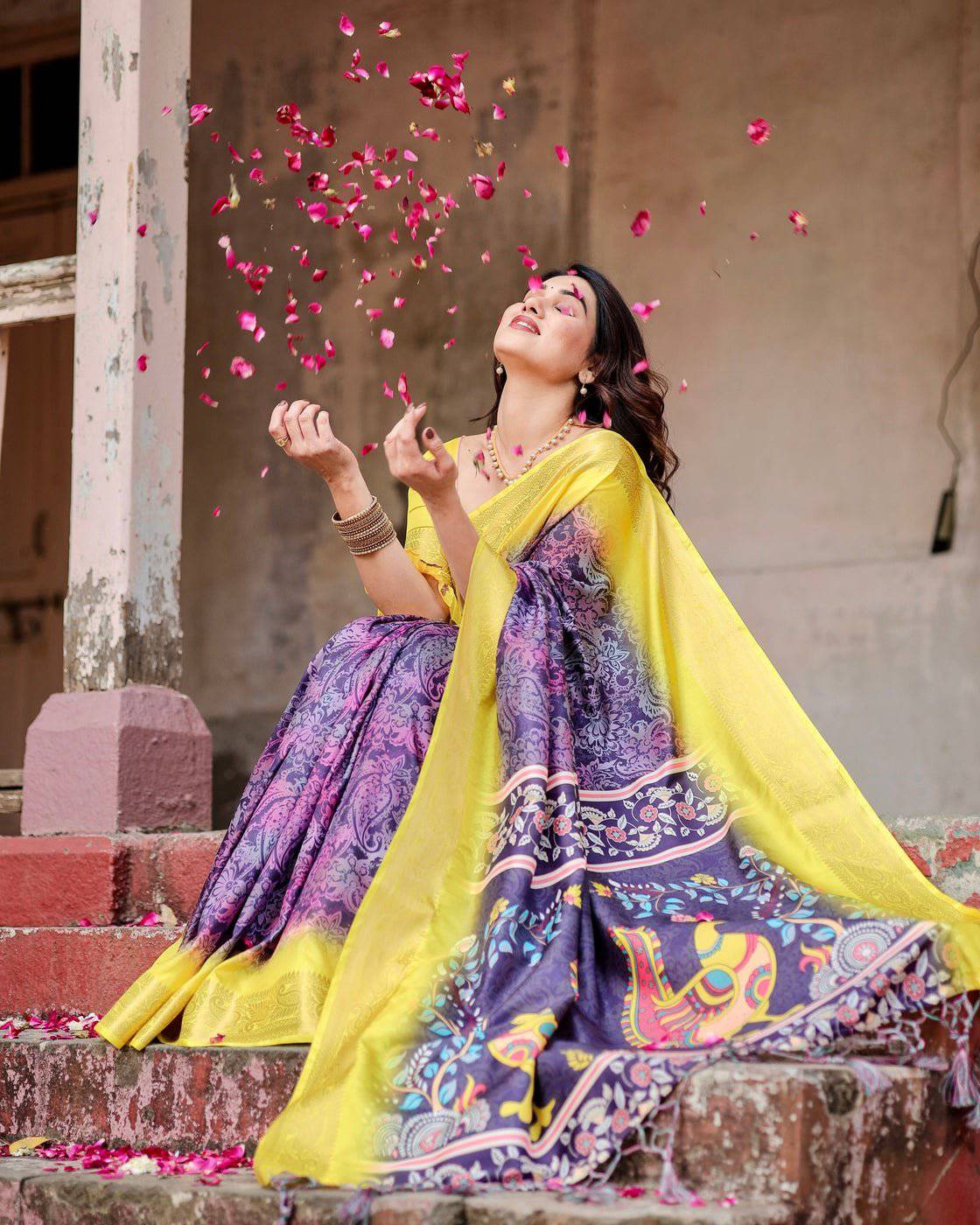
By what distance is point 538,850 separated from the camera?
2.38m

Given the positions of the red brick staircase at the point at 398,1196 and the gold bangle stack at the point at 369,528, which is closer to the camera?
the red brick staircase at the point at 398,1196

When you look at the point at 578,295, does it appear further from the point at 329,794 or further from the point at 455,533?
the point at 329,794

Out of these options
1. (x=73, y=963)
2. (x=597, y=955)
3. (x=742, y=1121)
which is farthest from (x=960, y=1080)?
(x=73, y=963)

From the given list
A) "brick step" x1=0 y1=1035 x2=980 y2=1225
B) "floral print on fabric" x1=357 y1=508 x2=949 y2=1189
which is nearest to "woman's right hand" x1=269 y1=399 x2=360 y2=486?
"floral print on fabric" x1=357 y1=508 x2=949 y2=1189

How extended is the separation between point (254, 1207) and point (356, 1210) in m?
0.19

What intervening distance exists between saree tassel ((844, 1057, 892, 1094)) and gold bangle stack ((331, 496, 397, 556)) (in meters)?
1.47

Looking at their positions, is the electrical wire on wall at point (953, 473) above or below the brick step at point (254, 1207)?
above

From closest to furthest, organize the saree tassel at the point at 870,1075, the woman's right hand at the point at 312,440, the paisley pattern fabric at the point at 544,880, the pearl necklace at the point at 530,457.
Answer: the saree tassel at the point at 870,1075 < the paisley pattern fabric at the point at 544,880 < the woman's right hand at the point at 312,440 < the pearl necklace at the point at 530,457

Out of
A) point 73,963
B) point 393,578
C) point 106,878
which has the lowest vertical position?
point 73,963

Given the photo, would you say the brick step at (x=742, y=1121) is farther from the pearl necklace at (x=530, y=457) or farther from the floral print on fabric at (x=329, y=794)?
the pearl necklace at (x=530, y=457)

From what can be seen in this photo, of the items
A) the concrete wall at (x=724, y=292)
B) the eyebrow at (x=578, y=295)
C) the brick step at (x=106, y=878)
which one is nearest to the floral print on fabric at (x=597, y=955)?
the eyebrow at (x=578, y=295)

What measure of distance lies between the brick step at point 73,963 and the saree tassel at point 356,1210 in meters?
1.14

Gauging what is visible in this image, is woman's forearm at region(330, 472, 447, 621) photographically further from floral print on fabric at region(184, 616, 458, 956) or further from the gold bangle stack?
Answer: floral print on fabric at region(184, 616, 458, 956)

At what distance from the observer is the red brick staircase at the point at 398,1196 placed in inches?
74.0
